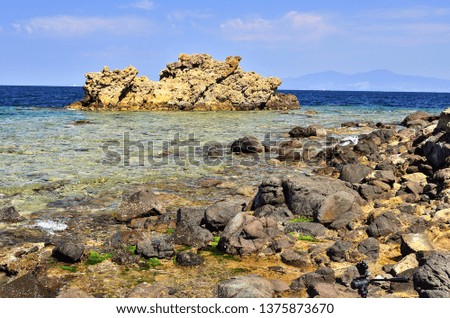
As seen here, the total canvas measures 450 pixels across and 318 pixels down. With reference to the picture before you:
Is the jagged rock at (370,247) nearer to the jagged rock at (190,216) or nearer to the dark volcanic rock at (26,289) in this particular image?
the jagged rock at (190,216)

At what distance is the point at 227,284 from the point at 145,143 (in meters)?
24.3

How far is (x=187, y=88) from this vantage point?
72.9m

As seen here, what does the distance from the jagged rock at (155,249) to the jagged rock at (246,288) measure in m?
2.43

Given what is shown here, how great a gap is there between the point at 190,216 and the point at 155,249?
2568 mm

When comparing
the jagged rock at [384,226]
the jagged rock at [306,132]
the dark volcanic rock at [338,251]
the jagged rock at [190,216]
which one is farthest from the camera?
the jagged rock at [306,132]

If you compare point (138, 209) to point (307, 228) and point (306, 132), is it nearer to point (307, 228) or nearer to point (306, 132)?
point (307, 228)

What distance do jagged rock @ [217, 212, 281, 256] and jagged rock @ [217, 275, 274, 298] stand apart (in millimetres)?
2152

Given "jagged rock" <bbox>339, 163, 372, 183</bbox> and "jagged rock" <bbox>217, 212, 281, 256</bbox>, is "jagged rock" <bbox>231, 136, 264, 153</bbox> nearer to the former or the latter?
"jagged rock" <bbox>339, 163, 372, 183</bbox>

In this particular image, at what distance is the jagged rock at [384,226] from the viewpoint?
11633mm

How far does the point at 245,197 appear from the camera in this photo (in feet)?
55.0

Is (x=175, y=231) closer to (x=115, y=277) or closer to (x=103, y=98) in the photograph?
(x=115, y=277)

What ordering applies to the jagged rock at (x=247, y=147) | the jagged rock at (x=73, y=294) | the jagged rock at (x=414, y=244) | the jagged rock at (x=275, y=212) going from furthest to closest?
the jagged rock at (x=247, y=147), the jagged rock at (x=275, y=212), the jagged rock at (x=414, y=244), the jagged rock at (x=73, y=294)

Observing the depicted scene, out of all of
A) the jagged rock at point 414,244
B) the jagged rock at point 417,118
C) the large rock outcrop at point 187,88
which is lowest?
the jagged rock at point 414,244

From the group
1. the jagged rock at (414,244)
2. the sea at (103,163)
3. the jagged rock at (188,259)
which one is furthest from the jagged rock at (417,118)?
the jagged rock at (188,259)
